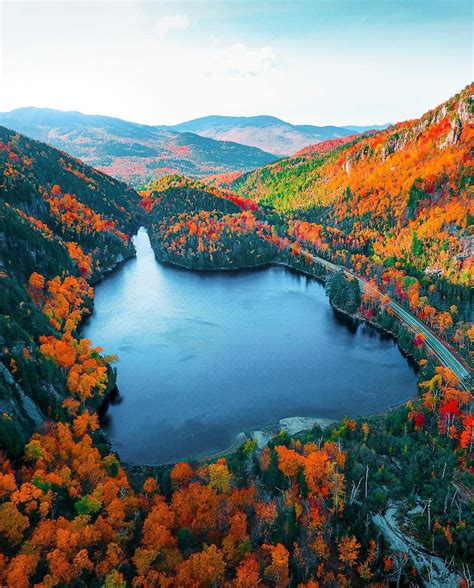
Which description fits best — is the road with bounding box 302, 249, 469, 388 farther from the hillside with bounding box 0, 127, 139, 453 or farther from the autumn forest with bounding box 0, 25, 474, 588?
the hillside with bounding box 0, 127, 139, 453

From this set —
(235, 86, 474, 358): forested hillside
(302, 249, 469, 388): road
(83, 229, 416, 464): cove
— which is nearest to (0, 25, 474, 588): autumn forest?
(302, 249, 469, 388): road

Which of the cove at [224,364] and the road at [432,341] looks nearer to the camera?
the cove at [224,364]

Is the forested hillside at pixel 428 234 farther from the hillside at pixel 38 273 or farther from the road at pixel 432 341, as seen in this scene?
the hillside at pixel 38 273

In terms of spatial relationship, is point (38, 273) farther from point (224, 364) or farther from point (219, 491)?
point (219, 491)

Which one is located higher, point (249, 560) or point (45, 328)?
point (45, 328)

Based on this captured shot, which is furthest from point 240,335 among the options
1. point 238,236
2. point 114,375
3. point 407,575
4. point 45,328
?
point 238,236

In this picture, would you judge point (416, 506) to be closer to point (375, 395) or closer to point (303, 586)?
point (303, 586)

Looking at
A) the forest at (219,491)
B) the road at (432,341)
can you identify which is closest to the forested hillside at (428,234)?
the road at (432,341)

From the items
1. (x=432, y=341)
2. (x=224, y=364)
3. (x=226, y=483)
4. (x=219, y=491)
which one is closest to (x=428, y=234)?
(x=432, y=341)
